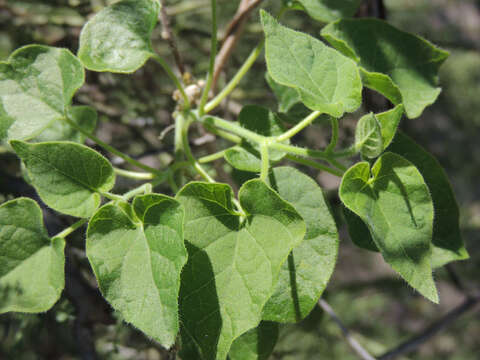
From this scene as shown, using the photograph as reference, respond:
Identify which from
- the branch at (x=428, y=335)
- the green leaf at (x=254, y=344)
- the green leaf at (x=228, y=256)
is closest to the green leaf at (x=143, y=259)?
the green leaf at (x=228, y=256)

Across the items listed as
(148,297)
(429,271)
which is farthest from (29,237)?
(429,271)

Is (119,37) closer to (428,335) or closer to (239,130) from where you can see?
(239,130)

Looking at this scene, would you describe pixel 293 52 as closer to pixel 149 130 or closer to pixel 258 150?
pixel 258 150

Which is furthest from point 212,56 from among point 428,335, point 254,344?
point 428,335

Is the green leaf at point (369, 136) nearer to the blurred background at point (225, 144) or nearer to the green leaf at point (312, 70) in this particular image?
the green leaf at point (312, 70)

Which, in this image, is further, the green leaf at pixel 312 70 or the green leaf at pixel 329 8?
the green leaf at pixel 329 8

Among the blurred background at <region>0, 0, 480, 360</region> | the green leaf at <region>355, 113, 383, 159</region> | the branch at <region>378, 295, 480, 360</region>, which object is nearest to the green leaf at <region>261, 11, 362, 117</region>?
the green leaf at <region>355, 113, 383, 159</region>

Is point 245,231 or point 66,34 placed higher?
point 245,231
